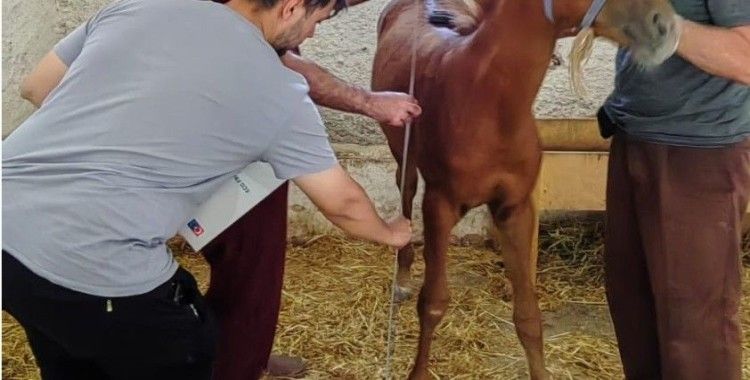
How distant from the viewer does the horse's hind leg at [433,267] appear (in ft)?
6.12

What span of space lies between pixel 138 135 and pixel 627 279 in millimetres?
1135

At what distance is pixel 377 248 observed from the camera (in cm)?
349

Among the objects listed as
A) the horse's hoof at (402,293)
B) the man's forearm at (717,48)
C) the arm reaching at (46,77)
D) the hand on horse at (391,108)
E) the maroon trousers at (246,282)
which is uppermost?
the man's forearm at (717,48)

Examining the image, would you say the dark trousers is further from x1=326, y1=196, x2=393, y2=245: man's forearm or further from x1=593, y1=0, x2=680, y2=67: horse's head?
x1=593, y1=0, x2=680, y2=67: horse's head

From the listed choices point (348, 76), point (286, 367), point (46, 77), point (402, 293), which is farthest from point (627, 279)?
point (348, 76)

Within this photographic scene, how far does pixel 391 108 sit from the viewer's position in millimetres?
1774

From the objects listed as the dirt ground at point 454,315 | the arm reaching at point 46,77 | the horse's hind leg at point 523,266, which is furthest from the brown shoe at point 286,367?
the arm reaching at point 46,77

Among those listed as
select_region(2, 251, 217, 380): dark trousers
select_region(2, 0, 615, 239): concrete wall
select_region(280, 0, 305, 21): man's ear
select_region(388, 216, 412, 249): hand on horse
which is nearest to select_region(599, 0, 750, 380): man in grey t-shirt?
select_region(388, 216, 412, 249): hand on horse

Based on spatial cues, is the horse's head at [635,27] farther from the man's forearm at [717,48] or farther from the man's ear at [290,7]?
the man's ear at [290,7]

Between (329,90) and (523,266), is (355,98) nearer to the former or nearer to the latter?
(329,90)

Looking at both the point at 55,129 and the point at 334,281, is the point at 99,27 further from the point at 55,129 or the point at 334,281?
the point at 334,281

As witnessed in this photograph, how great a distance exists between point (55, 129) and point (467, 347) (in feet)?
5.18

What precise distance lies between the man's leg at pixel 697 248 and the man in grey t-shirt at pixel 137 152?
69 centimetres

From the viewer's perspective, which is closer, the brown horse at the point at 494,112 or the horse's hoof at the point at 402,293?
→ the brown horse at the point at 494,112
